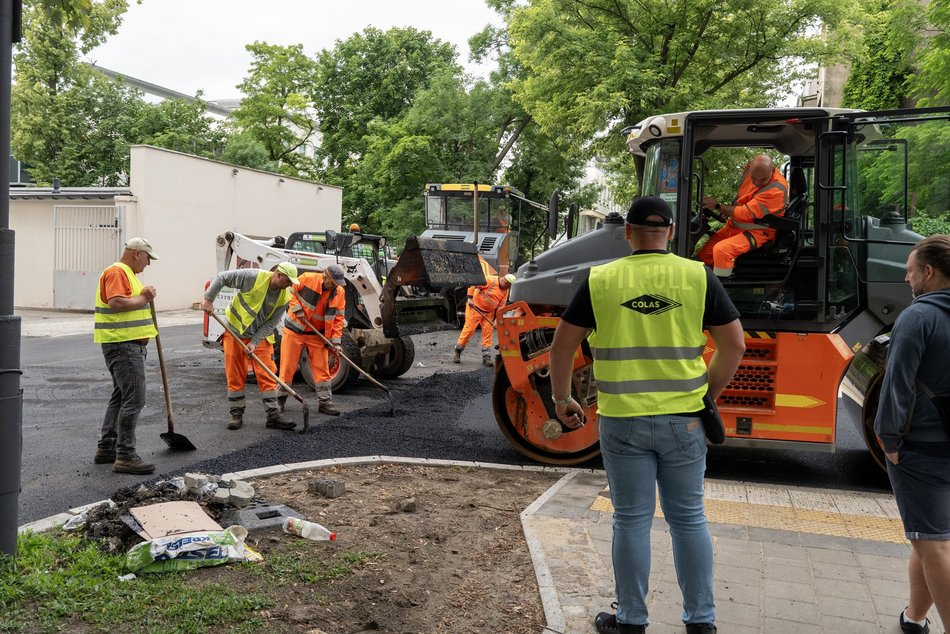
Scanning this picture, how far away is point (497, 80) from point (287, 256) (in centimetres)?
2077

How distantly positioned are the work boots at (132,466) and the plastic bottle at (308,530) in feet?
6.78

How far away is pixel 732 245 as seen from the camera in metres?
5.87

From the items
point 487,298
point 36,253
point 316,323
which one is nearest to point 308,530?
point 316,323

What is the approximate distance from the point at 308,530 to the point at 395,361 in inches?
258

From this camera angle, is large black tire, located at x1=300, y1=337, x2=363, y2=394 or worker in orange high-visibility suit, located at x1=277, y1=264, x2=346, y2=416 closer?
worker in orange high-visibility suit, located at x1=277, y1=264, x2=346, y2=416

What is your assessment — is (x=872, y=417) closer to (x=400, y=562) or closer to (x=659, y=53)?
(x=400, y=562)

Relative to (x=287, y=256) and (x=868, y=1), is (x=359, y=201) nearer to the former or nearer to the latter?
(x=868, y=1)

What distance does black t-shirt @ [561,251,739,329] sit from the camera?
3.10 metres

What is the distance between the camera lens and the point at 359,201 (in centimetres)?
3416

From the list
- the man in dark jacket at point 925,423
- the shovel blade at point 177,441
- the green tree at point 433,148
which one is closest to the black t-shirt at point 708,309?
the man in dark jacket at point 925,423

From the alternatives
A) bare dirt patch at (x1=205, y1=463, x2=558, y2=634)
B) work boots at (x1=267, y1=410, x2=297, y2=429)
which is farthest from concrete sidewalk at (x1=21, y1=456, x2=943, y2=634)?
work boots at (x1=267, y1=410, x2=297, y2=429)

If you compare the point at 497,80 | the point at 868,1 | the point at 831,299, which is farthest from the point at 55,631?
the point at 497,80

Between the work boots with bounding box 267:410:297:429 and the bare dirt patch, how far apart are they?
2.02 m

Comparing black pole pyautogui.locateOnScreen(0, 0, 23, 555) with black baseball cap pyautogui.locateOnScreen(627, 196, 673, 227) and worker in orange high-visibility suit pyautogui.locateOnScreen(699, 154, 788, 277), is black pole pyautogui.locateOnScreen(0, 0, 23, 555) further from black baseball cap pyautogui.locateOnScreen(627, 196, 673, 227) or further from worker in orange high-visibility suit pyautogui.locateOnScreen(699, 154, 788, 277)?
worker in orange high-visibility suit pyautogui.locateOnScreen(699, 154, 788, 277)
